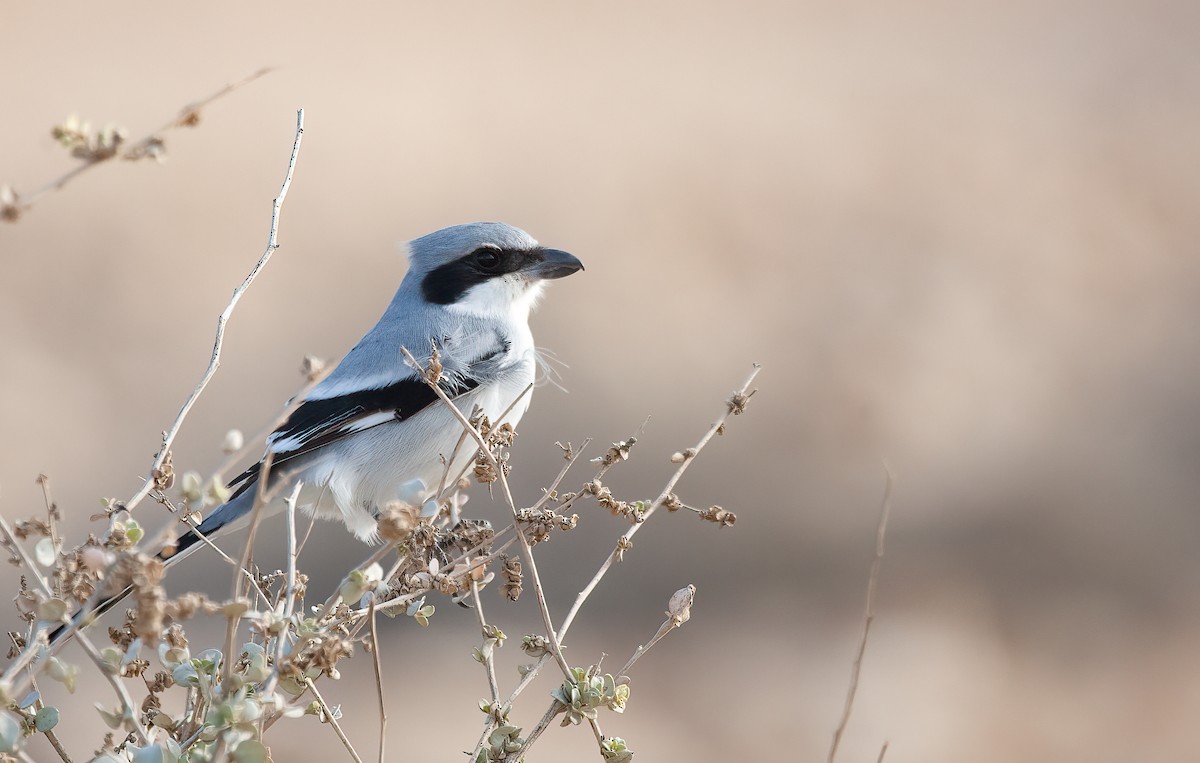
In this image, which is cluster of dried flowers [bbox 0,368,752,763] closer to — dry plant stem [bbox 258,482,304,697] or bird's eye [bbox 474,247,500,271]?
dry plant stem [bbox 258,482,304,697]

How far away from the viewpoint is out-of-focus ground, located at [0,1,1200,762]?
5.88m

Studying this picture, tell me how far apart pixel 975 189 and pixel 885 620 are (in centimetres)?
539

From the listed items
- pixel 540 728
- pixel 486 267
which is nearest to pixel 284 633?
pixel 540 728

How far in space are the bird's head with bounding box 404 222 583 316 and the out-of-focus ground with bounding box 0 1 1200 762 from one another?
8.26 feet

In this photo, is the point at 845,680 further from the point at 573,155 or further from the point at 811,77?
the point at 811,77

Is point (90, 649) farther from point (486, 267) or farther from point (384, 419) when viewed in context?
point (486, 267)

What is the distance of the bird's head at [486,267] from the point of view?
3.36 m

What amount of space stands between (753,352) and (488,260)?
4.59m

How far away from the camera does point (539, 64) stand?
1265 cm

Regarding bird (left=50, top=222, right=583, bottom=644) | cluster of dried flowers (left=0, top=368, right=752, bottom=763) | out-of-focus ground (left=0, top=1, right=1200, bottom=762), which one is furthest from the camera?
out-of-focus ground (left=0, top=1, right=1200, bottom=762)

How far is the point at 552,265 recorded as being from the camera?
3373 mm

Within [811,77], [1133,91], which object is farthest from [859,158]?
[1133,91]

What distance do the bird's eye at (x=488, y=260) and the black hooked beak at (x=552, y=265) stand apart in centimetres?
9

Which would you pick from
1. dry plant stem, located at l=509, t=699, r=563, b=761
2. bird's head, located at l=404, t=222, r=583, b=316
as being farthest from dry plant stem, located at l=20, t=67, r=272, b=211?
bird's head, located at l=404, t=222, r=583, b=316
